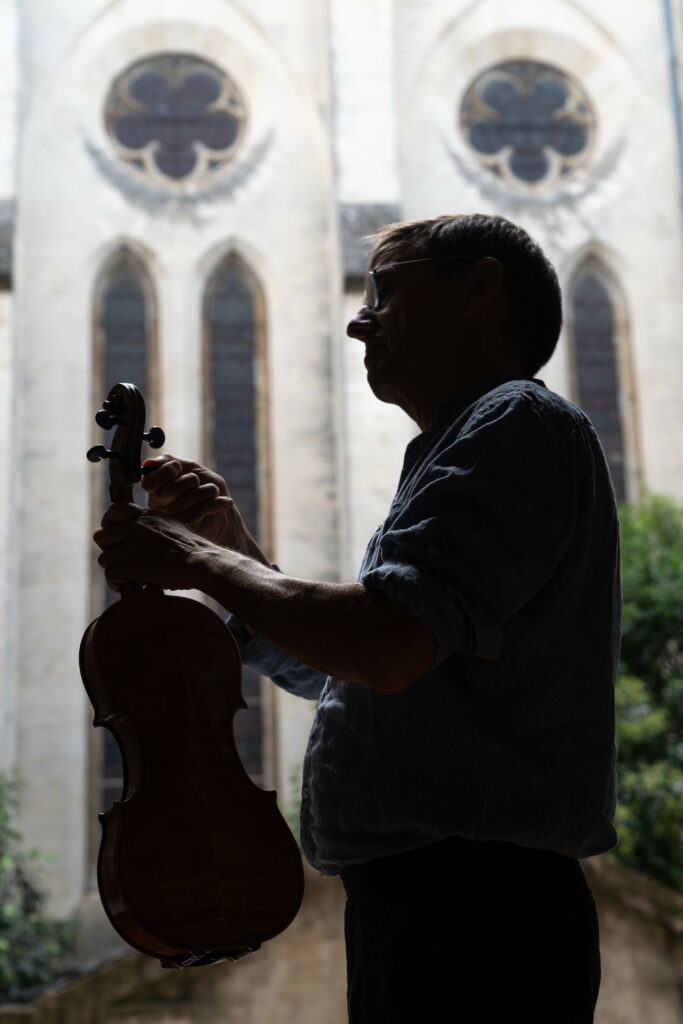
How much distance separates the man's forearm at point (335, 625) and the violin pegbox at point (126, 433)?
0.31 m

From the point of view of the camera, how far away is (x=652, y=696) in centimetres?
972

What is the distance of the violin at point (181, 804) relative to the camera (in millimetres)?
1503

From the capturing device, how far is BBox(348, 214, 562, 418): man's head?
1889 millimetres

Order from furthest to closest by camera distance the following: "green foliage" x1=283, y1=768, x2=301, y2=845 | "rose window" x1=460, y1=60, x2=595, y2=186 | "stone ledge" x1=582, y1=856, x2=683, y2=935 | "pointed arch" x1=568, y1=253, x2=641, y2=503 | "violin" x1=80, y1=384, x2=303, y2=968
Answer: "rose window" x1=460, y1=60, x2=595, y2=186 < "pointed arch" x1=568, y1=253, x2=641, y2=503 < "green foliage" x1=283, y1=768, x2=301, y2=845 < "stone ledge" x1=582, y1=856, x2=683, y2=935 < "violin" x1=80, y1=384, x2=303, y2=968

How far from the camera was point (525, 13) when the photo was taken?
43.1ft

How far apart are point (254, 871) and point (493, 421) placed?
0.60 metres

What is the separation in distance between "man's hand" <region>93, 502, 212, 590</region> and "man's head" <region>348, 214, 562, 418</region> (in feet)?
1.28

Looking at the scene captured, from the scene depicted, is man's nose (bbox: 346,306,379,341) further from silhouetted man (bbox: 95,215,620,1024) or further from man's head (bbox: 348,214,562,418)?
silhouetted man (bbox: 95,215,620,1024)

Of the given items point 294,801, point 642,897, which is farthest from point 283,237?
point 642,897

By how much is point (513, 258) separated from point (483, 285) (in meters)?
0.06

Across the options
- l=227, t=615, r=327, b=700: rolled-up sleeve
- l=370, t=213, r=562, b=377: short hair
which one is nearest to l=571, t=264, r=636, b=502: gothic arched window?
A: l=227, t=615, r=327, b=700: rolled-up sleeve

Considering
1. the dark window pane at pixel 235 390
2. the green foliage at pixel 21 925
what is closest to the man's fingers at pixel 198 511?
the green foliage at pixel 21 925

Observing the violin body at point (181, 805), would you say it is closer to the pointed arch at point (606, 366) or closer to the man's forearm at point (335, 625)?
the man's forearm at point (335, 625)

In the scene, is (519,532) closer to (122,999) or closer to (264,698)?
(122,999)
